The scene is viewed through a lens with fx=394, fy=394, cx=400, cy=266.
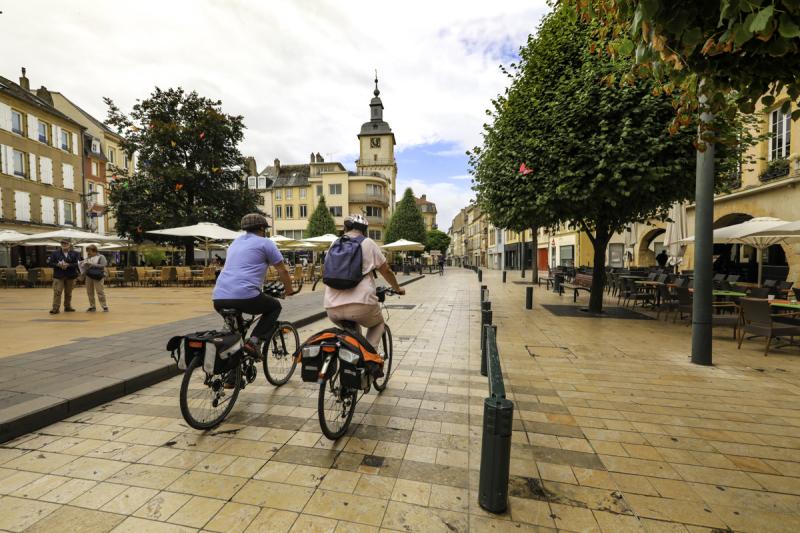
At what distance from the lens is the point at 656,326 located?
9.21 metres

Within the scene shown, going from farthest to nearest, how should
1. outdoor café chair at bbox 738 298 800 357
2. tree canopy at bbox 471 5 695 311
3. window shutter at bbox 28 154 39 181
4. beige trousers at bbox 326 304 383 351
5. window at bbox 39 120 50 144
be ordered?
window at bbox 39 120 50 144 < window shutter at bbox 28 154 39 181 < tree canopy at bbox 471 5 695 311 < outdoor café chair at bbox 738 298 800 357 < beige trousers at bbox 326 304 383 351

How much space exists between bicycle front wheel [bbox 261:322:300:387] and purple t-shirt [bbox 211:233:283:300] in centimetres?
103

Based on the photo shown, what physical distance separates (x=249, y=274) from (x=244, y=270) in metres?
0.06

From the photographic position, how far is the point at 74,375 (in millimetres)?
4570

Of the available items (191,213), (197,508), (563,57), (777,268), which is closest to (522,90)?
→ (563,57)

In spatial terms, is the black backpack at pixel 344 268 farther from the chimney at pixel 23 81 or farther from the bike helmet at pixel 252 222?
the chimney at pixel 23 81

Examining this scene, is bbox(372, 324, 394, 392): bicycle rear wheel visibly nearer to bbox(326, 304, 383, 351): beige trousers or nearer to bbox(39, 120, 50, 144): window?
bbox(326, 304, 383, 351): beige trousers

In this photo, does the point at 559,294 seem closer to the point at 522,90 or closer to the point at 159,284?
the point at 522,90

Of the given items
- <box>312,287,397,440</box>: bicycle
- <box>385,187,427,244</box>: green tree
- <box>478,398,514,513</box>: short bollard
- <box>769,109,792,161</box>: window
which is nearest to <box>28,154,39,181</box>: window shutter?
<box>385,187,427,244</box>: green tree

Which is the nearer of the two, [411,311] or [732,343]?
[732,343]

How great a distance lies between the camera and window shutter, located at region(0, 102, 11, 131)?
80.9 feet

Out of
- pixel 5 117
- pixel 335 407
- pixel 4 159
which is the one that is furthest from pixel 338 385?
pixel 5 117

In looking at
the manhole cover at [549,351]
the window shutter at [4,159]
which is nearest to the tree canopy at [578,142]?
the manhole cover at [549,351]

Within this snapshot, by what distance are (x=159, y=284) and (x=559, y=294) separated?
60.6 ft
